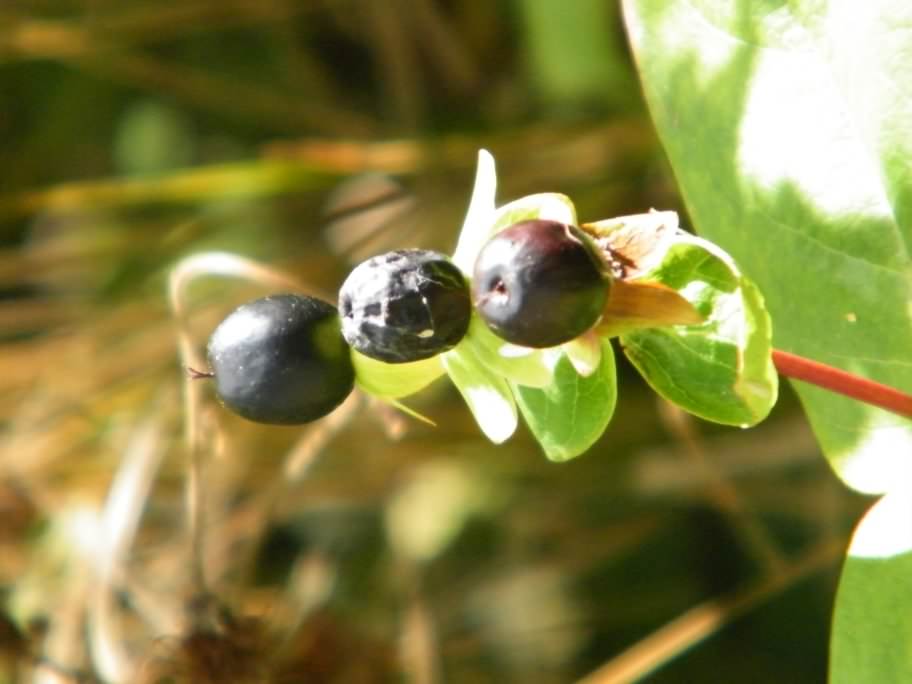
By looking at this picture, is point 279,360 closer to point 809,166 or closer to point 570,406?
point 570,406

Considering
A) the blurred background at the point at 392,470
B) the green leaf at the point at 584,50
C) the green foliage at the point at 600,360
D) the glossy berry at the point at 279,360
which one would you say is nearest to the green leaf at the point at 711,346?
the green foliage at the point at 600,360

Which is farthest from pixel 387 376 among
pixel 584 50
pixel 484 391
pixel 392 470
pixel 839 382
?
pixel 584 50

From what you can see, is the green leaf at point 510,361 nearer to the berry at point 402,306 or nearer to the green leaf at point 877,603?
the berry at point 402,306

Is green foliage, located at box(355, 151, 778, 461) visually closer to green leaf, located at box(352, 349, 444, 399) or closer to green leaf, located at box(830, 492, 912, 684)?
green leaf, located at box(352, 349, 444, 399)

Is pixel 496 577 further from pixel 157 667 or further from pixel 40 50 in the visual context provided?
pixel 40 50

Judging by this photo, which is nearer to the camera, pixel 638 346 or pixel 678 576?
pixel 638 346

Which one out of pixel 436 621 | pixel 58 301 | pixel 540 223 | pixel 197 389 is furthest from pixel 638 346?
pixel 58 301
